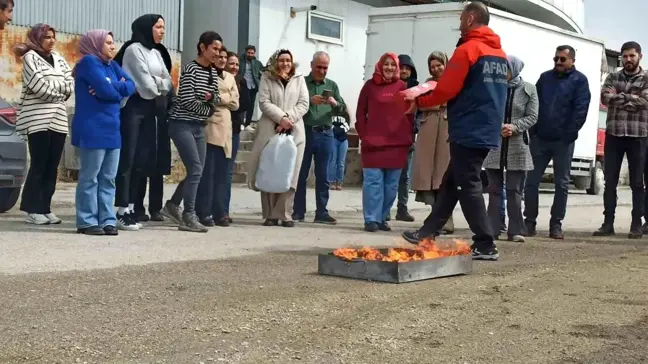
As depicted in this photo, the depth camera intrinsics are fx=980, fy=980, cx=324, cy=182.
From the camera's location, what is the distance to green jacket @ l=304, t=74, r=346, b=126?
11.4 m

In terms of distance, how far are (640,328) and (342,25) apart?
1732 cm

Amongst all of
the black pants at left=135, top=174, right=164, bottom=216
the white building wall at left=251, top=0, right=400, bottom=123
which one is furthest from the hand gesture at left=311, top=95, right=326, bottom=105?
the white building wall at left=251, top=0, right=400, bottom=123

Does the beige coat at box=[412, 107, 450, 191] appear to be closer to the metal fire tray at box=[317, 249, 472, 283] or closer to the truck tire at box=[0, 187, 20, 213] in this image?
the metal fire tray at box=[317, 249, 472, 283]

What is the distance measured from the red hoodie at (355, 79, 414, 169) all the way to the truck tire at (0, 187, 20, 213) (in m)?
3.80

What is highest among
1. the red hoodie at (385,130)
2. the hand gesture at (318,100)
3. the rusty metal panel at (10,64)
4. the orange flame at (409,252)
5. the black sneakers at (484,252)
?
the rusty metal panel at (10,64)

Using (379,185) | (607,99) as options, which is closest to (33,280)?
(379,185)

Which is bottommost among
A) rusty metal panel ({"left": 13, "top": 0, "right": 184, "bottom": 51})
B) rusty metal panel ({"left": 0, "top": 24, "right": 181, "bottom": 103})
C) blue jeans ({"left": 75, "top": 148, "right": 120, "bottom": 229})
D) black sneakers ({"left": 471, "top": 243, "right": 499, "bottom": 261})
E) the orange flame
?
black sneakers ({"left": 471, "top": 243, "right": 499, "bottom": 261})

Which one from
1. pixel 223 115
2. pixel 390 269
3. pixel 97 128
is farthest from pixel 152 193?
pixel 390 269

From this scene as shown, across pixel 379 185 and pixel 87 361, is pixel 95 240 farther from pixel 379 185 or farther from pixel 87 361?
pixel 87 361

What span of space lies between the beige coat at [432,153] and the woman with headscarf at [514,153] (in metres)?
0.70

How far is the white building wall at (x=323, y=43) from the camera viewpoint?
19.8m

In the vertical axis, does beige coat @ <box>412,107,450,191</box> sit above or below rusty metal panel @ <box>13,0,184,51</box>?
below

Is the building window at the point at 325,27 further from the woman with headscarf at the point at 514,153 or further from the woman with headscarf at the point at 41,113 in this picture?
the woman with headscarf at the point at 41,113

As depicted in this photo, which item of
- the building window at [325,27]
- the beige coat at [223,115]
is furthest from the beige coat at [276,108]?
the building window at [325,27]
